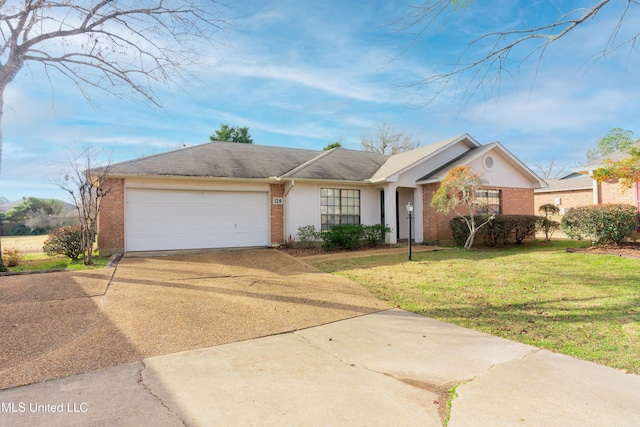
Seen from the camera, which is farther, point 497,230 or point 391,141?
point 391,141

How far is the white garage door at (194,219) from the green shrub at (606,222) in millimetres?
11383

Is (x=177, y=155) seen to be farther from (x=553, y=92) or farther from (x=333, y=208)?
(x=553, y=92)

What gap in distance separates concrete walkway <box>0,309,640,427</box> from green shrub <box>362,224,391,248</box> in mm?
9396

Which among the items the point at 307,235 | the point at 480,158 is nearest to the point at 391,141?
the point at 480,158

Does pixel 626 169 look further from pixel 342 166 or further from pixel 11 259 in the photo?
pixel 11 259

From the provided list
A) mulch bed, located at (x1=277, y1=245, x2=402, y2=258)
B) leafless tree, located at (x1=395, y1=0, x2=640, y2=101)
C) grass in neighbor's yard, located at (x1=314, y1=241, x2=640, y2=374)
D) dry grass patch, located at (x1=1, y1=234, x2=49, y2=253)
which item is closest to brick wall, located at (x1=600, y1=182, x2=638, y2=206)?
grass in neighbor's yard, located at (x1=314, y1=241, x2=640, y2=374)

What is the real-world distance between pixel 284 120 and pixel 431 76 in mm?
16844

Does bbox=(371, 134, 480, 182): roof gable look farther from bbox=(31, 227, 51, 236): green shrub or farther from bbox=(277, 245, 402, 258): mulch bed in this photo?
bbox=(31, 227, 51, 236): green shrub

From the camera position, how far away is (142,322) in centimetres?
477

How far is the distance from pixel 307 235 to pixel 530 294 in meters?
8.49

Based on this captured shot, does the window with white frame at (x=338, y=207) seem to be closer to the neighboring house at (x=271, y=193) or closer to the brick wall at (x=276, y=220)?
the neighboring house at (x=271, y=193)

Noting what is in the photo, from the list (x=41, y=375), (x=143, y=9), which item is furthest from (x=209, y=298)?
(x=143, y=9)

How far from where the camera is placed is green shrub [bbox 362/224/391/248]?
1349 centimetres

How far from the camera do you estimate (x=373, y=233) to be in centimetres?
1355
